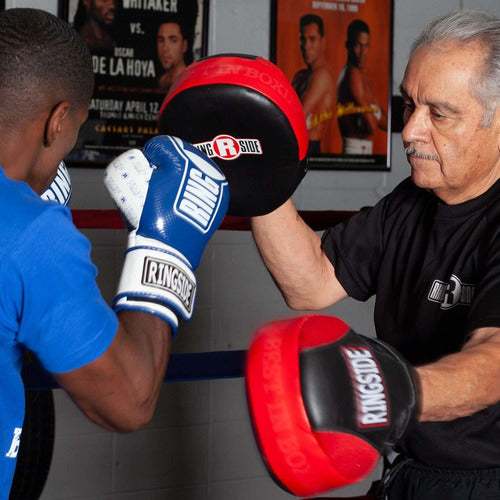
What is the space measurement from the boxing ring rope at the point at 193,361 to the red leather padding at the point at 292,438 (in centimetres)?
63

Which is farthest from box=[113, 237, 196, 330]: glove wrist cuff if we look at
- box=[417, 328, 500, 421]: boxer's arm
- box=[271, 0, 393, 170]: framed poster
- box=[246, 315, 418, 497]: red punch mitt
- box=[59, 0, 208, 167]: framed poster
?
box=[271, 0, 393, 170]: framed poster

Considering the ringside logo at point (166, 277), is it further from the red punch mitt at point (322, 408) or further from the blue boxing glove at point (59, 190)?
the blue boxing glove at point (59, 190)

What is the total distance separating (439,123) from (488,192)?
0.16 metres

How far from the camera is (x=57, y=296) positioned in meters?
0.96

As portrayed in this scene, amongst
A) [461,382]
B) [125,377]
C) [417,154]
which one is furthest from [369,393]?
[417,154]

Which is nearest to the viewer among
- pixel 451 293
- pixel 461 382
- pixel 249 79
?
pixel 461 382

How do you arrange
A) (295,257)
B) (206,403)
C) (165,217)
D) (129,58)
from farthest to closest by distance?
(206,403)
(129,58)
(295,257)
(165,217)

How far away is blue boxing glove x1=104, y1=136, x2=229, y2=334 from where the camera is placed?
3.62ft

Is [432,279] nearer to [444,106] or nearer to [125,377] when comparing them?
[444,106]

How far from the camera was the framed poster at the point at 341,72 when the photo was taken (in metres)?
3.03

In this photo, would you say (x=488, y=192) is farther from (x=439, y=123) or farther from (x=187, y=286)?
(x=187, y=286)

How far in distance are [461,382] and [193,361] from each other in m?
0.81

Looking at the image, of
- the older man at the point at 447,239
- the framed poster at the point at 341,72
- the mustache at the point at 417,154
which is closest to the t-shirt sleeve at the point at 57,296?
the older man at the point at 447,239

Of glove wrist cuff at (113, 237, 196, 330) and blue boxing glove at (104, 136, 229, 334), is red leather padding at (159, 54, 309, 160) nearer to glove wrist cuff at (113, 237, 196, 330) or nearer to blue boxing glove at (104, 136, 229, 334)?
blue boxing glove at (104, 136, 229, 334)
